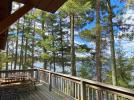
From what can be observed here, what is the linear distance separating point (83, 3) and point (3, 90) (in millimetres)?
9538

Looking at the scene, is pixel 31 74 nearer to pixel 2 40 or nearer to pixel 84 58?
pixel 2 40

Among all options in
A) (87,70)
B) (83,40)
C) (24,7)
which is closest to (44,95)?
(24,7)

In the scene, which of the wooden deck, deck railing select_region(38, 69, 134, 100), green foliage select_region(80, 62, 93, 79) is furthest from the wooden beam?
green foliage select_region(80, 62, 93, 79)

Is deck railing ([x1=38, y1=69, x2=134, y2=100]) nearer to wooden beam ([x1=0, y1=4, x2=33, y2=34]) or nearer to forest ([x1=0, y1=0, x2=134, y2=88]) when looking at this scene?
wooden beam ([x1=0, y1=4, x2=33, y2=34])

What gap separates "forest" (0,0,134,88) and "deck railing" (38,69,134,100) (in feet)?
16.8

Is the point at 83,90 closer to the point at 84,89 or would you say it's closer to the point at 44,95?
the point at 84,89

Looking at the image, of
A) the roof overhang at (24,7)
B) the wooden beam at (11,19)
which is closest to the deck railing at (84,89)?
the roof overhang at (24,7)

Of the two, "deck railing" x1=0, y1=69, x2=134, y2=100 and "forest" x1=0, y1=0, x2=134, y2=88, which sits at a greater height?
"forest" x1=0, y1=0, x2=134, y2=88

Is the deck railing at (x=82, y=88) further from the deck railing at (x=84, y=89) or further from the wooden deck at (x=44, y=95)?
the wooden deck at (x=44, y=95)

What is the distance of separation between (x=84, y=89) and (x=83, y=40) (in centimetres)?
1206

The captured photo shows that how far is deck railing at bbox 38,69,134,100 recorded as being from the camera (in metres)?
3.30

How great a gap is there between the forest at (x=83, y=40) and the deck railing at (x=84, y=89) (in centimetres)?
512

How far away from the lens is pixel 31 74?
35.1 feet

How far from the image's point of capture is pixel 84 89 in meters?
4.93
